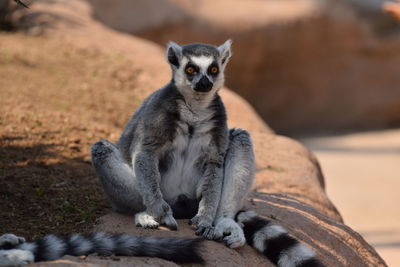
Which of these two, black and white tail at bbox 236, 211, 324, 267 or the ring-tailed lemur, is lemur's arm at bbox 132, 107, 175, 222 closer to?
the ring-tailed lemur

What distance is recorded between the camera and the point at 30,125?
7004 millimetres

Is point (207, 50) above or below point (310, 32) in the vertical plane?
above

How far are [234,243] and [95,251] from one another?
98cm

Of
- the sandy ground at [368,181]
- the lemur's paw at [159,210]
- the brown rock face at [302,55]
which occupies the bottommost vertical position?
the sandy ground at [368,181]

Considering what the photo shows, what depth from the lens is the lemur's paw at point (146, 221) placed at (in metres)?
4.68

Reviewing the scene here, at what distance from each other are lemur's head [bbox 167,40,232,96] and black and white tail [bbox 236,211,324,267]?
1.04 metres

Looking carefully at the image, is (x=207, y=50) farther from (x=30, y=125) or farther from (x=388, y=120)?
(x=388, y=120)

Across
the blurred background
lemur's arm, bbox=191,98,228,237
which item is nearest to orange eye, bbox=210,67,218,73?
lemur's arm, bbox=191,98,228,237

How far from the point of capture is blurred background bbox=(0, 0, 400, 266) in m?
13.8

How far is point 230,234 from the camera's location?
464cm

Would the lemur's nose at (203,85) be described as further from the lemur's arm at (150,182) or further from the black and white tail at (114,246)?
the black and white tail at (114,246)

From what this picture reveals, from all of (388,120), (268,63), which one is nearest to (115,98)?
(268,63)

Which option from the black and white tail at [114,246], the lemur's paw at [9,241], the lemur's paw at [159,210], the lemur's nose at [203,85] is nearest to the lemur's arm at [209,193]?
the lemur's paw at [159,210]

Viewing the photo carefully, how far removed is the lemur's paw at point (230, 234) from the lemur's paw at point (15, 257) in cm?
134
